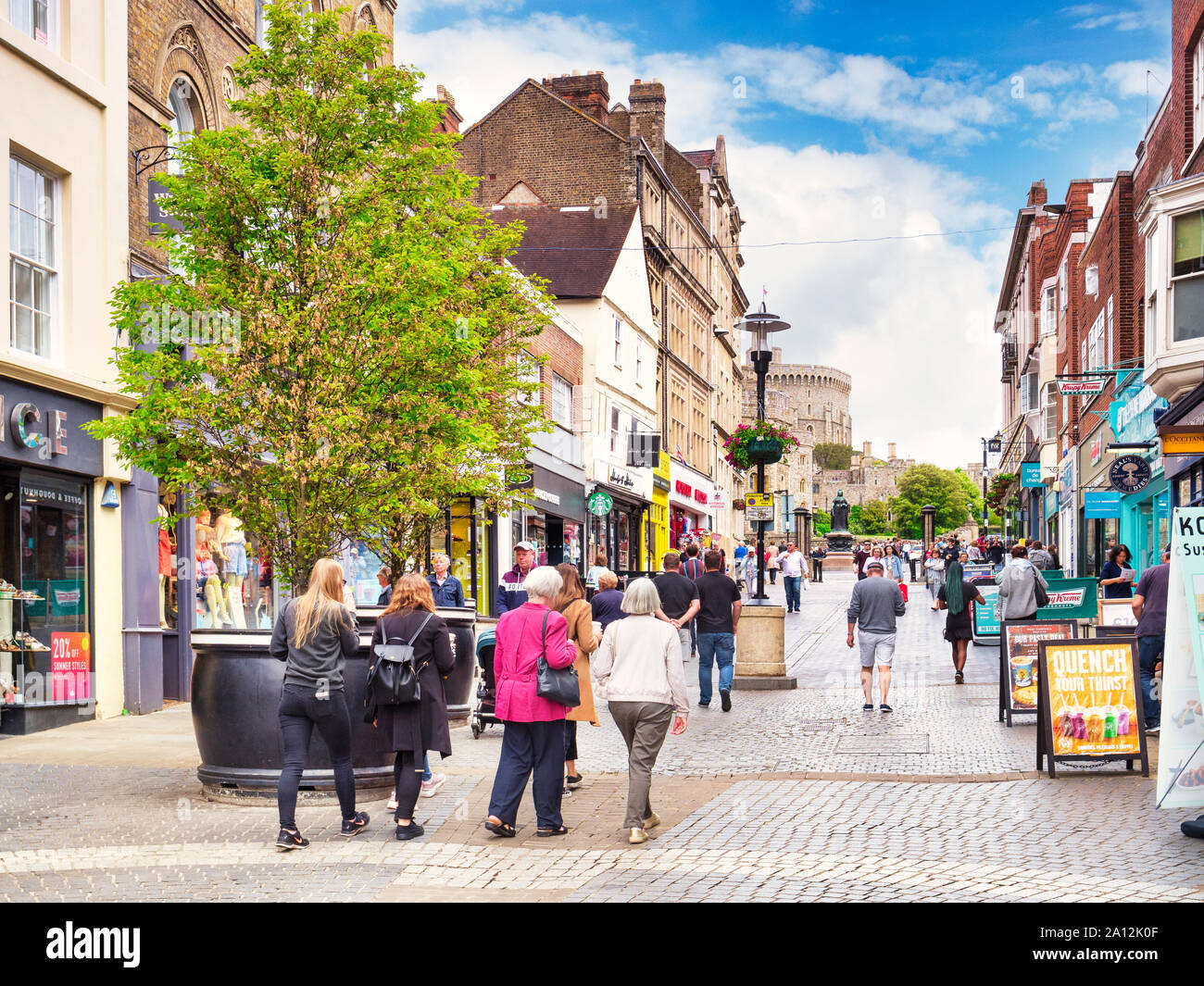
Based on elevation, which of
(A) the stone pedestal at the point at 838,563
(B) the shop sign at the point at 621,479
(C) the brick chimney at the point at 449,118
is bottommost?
(A) the stone pedestal at the point at 838,563

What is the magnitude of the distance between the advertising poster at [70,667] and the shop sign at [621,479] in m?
26.3

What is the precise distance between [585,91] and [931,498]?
93931 millimetres

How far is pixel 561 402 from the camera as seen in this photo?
36.7m

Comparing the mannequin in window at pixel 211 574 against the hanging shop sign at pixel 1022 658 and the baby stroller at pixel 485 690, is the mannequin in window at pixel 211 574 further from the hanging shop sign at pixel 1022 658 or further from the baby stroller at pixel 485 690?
the hanging shop sign at pixel 1022 658

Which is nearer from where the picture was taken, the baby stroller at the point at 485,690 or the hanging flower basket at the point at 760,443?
the baby stroller at the point at 485,690

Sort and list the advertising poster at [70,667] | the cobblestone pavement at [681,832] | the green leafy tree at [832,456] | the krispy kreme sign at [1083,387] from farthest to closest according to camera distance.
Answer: the green leafy tree at [832,456] < the krispy kreme sign at [1083,387] < the advertising poster at [70,667] < the cobblestone pavement at [681,832]

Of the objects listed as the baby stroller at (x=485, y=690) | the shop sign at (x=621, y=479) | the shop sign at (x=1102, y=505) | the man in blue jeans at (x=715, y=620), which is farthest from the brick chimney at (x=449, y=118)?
the baby stroller at (x=485, y=690)

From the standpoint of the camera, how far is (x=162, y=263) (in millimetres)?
17656

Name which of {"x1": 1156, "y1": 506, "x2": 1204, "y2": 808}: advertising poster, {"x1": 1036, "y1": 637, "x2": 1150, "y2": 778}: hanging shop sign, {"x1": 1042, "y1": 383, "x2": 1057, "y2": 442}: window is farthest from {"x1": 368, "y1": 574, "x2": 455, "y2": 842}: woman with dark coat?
{"x1": 1042, "y1": 383, "x2": 1057, "y2": 442}: window

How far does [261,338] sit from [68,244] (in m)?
5.45

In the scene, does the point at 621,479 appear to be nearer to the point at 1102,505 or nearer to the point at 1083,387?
the point at 1083,387

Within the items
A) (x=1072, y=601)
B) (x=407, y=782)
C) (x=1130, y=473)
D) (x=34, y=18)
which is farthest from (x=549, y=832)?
(x=1130, y=473)

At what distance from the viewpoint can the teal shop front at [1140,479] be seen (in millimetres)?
21406

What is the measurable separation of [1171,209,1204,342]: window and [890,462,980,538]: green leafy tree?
387 ft
